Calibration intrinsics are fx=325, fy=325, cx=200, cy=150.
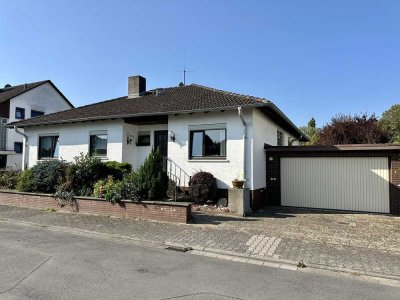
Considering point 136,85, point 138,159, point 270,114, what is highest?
point 136,85

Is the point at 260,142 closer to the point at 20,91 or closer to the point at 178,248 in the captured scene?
the point at 178,248

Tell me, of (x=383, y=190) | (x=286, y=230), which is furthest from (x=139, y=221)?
(x=383, y=190)

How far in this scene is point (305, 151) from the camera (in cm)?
1338

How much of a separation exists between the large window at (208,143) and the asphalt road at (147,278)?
260 inches

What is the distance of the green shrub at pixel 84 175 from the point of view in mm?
12062

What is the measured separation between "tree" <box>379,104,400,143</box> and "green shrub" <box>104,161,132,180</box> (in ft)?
80.1

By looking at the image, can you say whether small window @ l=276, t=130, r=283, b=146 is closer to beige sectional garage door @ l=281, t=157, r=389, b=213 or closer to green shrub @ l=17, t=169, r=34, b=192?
beige sectional garage door @ l=281, t=157, r=389, b=213

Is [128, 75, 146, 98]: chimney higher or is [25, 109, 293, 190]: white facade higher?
[128, 75, 146, 98]: chimney

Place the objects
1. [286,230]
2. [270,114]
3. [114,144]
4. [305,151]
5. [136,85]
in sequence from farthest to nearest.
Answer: [136,85] → [114,144] → [270,114] → [305,151] → [286,230]

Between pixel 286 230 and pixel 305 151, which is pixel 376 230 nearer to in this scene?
pixel 286 230

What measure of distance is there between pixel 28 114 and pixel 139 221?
27.9 meters

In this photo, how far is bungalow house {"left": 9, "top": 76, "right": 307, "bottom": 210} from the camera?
1252 centimetres

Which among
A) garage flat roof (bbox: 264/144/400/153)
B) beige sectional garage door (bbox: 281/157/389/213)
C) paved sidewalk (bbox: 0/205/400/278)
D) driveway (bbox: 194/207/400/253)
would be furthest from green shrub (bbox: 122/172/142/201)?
beige sectional garage door (bbox: 281/157/389/213)

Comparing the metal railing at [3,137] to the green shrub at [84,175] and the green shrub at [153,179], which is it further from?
the green shrub at [153,179]
